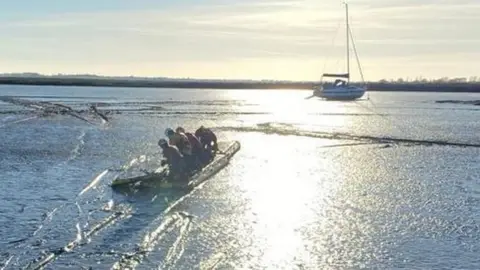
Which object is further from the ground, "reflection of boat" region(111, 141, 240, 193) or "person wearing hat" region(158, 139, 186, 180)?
"person wearing hat" region(158, 139, 186, 180)

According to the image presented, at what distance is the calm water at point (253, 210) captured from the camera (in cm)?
1448

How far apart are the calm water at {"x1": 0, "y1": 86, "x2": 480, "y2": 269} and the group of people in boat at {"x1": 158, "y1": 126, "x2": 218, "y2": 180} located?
97cm

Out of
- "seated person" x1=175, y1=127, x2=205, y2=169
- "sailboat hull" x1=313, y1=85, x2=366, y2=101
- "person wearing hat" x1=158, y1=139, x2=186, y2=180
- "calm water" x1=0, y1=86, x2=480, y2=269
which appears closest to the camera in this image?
"calm water" x1=0, y1=86, x2=480, y2=269

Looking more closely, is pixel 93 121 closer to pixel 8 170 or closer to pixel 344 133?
pixel 344 133

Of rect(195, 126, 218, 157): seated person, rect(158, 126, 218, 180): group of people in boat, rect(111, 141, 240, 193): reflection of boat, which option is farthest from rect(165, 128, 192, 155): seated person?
rect(195, 126, 218, 157): seated person

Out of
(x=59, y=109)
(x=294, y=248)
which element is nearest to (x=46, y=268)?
(x=294, y=248)

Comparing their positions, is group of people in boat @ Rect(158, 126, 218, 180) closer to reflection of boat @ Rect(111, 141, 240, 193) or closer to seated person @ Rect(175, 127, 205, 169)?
seated person @ Rect(175, 127, 205, 169)

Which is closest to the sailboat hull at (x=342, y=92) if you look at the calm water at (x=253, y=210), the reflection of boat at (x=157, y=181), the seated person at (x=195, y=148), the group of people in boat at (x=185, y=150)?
the calm water at (x=253, y=210)

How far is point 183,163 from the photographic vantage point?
23.5 meters

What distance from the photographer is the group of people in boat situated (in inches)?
896

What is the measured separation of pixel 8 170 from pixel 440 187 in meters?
14.4

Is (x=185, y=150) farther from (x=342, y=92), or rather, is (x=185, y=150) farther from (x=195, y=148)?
(x=342, y=92)

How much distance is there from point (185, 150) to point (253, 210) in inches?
211

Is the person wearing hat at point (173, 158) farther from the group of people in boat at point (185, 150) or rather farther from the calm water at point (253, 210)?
the calm water at point (253, 210)
